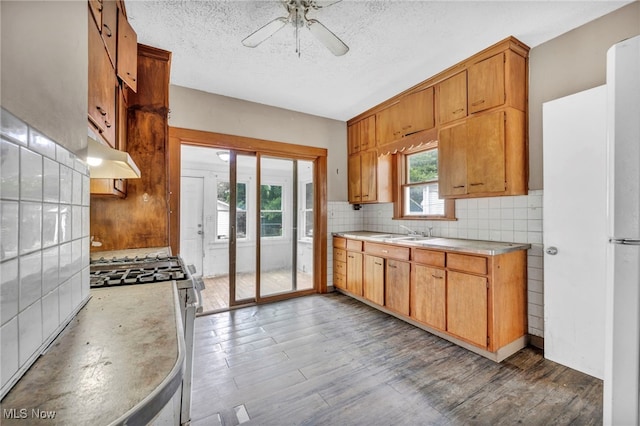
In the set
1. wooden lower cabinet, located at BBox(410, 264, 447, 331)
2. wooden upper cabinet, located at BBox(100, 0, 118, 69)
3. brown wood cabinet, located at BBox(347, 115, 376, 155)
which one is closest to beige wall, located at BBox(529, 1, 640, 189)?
wooden lower cabinet, located at BBox(410, 264, 447, 331)

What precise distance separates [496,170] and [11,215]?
9.38ft

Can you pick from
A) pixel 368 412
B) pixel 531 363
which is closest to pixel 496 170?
pixel 531 363

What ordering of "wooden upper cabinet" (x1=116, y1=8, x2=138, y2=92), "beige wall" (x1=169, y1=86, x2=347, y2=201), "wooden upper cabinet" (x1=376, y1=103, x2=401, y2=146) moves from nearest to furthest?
"wooden upper cabinet" (x1=116, y1=8, x2=138, y2=92), "beige wall" (x1=169, y1=86, x2=347, y2=201), "wooden upper cabinet" (x1=376, y1=103, x2=401, y2=146)

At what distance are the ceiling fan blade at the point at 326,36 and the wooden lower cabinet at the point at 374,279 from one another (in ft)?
7.22

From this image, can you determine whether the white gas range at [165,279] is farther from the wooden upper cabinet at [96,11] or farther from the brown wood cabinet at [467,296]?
the brown wood cabinet at [467,296]

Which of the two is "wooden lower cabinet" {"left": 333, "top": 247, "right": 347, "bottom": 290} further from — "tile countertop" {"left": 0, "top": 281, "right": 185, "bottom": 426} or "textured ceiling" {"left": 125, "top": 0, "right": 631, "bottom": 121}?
"tile countertop" {"left": 0, "top": 281, "right": 185, "bottom": 426}

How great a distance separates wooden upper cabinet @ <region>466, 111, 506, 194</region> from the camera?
2338mm

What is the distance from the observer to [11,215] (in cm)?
53

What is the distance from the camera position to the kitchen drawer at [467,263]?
2188 millimetres

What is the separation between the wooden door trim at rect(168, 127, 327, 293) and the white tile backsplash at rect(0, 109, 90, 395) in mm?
2024

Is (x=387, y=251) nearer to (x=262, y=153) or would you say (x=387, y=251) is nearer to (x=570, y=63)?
(x=262, y=153)

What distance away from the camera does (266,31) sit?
1.85 m

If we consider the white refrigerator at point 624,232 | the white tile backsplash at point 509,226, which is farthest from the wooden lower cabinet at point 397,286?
the white refrigerator at point 624,232

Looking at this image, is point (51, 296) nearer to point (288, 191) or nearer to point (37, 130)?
point (37, 130)
